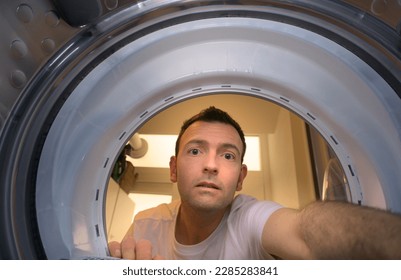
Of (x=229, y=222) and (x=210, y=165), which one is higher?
(x=210, y=165)

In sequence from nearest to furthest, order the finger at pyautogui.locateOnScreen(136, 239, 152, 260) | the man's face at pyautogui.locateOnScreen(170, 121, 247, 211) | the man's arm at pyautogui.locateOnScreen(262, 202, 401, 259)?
the man's arm at pyautogui.locateOnScreen(262, 202, 401, 259), the finger at pyautogui.locateOnScreen(136, 239, 152, 260), the man's face at pyautogui.locateOnScreen(170, 121, 247, 211)

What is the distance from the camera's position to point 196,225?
105 cm

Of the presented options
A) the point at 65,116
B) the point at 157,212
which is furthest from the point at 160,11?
the point at 157,212

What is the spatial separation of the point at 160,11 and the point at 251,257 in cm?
66

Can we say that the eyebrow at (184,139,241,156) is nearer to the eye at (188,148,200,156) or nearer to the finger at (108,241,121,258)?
the eye at (188,148,200,156)

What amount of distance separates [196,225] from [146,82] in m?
0.51

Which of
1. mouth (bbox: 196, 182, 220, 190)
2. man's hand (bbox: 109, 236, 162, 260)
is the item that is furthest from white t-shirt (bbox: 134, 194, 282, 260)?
man's hand (bbox: 109, 236, 162, 260)

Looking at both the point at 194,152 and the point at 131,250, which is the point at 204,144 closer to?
the point at 194,152

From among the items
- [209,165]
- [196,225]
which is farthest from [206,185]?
[196,225]

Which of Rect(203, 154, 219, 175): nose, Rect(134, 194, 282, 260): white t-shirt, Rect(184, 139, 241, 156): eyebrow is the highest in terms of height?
Rect(184, 139, 241, 156): eyebrow

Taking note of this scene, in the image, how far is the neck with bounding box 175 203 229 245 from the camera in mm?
1010
